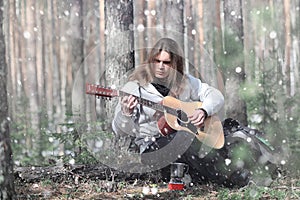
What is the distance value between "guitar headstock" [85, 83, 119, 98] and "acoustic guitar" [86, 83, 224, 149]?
264mm

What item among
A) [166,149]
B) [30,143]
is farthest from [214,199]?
[30,143]

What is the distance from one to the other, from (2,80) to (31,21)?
670 inches

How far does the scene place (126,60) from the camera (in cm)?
544

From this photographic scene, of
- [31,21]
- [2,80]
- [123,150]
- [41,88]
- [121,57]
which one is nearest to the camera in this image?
[2,80]

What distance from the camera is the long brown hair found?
4.29m

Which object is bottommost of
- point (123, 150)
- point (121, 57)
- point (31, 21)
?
point (123, 150)

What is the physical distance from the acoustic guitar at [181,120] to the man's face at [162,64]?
0.79 feet

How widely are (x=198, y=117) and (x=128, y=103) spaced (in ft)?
2.26

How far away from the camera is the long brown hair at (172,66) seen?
14.1 feet

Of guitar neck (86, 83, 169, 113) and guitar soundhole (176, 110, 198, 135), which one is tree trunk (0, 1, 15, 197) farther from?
guitar soundhole (176, 110, 198, 135)

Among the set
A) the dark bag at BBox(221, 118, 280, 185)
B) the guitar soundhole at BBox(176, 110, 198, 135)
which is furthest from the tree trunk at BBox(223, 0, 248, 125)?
the guitar soundhole at BBox(176, 110, 198, 135)

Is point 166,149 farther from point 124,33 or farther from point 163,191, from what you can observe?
point 124,33

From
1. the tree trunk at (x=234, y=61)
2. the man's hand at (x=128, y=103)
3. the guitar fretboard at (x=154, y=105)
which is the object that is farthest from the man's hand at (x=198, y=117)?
the tree trunk at (x=234, y=61)

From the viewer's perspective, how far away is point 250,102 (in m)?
7.17
